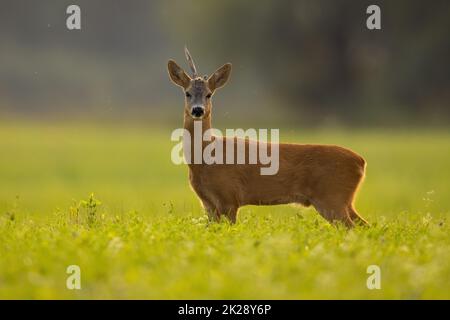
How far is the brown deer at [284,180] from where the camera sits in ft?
32.0

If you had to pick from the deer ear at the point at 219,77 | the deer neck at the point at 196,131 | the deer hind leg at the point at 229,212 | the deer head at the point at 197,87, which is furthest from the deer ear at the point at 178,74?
the deer hind leg at the point at 229,212

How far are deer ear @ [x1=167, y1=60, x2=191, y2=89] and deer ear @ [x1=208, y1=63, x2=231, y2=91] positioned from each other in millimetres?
280

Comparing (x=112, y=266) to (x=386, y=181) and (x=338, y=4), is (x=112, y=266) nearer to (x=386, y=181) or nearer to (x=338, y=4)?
(x=386, y=181)

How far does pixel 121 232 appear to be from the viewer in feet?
27.3

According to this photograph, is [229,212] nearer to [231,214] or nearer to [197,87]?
[231,214]

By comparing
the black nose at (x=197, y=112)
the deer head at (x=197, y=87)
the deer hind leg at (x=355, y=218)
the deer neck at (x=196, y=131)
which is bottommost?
the deer hind leg at (x=355, y=218)

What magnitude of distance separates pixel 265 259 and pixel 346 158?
11.0 feet

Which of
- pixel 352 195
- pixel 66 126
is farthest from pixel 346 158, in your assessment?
pixel 66 126

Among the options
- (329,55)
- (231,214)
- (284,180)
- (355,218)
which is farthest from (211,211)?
(329,55)

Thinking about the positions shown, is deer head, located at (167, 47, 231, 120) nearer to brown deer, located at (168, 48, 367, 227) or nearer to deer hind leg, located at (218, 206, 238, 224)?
brown deer, located at (168, 48, 367, 227)

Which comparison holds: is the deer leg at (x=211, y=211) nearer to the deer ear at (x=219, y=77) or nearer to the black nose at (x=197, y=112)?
the black nose at (x=197, y=112)

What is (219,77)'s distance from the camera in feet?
34.9

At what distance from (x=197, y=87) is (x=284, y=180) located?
1.50 meters
